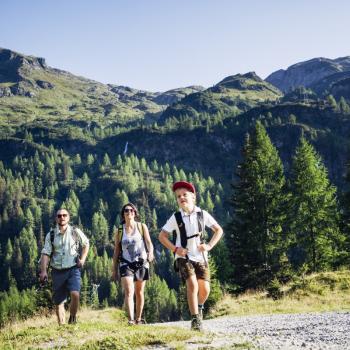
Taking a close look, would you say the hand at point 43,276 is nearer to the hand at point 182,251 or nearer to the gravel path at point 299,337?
the hand at point 182,251

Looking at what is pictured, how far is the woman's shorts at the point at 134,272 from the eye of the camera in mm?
8945

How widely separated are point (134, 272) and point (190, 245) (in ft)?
6.54

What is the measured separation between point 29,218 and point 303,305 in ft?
652

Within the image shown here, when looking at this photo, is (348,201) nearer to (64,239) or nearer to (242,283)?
(242,283)

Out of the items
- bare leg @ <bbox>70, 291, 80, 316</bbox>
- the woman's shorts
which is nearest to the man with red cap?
the woman's shorts

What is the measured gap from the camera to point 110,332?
782 cm

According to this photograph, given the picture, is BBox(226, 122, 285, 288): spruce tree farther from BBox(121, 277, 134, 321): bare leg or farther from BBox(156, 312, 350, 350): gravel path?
BBox(121, 277, 134, 321): bare leg

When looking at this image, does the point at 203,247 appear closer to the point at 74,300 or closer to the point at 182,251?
the point at 182,251

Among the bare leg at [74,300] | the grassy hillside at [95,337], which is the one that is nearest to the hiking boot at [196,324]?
the grassy hillside at [95,337]

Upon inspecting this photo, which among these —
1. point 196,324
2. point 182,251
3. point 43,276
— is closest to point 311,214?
point 196,324

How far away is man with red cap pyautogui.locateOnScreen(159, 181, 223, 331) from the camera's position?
763 centimetres

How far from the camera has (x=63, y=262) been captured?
9.52 metres

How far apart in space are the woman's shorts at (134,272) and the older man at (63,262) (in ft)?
3.75

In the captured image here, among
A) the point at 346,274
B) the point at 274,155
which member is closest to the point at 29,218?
the point at 274,155
